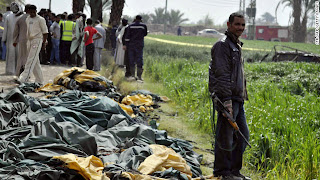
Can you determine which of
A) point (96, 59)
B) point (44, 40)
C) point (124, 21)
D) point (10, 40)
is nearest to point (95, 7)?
point (96, 59)

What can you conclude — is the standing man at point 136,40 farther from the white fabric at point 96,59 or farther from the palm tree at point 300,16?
the palm tree at point 300,16

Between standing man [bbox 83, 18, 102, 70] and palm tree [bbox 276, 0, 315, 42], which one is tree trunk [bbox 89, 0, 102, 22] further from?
palm tree [bbox 276, 0, 315, 42]

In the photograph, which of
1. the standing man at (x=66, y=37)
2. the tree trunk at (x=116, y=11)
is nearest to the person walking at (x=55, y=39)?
the standing man at (x=66, y=37)

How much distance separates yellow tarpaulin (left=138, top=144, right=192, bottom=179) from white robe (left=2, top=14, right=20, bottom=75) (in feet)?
26.3

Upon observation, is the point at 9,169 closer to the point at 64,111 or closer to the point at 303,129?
the point at 64,111

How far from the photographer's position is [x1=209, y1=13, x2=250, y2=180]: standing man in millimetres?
4496

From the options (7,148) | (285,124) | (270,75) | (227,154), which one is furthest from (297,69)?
(7,148)

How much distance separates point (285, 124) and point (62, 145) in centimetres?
346

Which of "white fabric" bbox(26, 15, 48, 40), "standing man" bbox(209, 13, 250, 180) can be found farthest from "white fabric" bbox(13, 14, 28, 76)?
"standing man" bbox(209, 13, 250, 180)

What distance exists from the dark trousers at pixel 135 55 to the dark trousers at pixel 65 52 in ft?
11.7

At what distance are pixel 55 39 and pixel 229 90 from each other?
39.5ft

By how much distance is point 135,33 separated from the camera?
12.8 meters

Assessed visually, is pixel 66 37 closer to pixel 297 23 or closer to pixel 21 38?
pixel 21 38

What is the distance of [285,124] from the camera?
6598 mm
